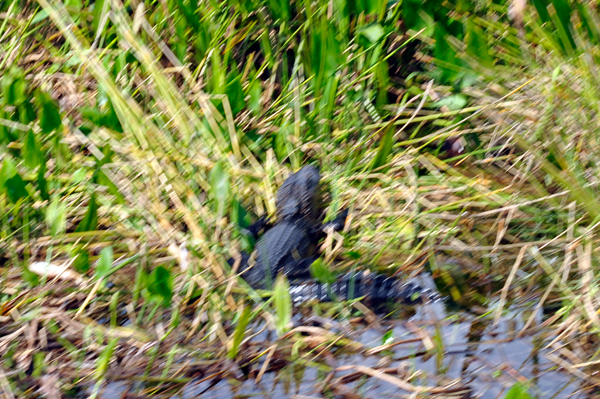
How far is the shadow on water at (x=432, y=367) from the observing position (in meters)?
1.51

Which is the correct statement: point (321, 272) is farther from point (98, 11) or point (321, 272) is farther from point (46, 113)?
point (98, 11)

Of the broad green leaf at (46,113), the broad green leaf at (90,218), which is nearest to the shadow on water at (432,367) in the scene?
the broad green leaf at (90,218)

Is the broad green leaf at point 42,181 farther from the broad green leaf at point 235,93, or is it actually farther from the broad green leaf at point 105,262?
the broad green leaf at point 235,93

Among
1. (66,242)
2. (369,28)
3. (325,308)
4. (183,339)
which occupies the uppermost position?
(369,28)

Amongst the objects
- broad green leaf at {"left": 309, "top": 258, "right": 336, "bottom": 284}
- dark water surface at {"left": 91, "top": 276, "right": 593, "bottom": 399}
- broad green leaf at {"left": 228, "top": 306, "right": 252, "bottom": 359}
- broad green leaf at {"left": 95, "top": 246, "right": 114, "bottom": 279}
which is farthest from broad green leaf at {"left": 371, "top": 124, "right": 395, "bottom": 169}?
broad green leaf at {"left": 95, "top": 246, "right": 114, "bottom": 279}

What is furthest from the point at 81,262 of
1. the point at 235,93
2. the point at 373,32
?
the point at 373,32

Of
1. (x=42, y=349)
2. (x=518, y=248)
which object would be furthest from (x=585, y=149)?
Answer: (x=42, y=349)

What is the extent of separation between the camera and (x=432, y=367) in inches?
61.9

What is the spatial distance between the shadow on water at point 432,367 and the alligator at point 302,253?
0.14 metres

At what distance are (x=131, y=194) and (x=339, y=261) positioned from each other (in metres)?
0.75

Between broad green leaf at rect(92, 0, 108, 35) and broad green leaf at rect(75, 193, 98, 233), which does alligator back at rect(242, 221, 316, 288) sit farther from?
broad green leaf at rect(92, 0, 108, 35)

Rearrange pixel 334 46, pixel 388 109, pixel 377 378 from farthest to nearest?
pixel 388 109
pixel 334 46
pixel 377 378

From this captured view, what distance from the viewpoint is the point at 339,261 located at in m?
2.05

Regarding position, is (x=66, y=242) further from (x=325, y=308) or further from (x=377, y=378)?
(x=377, y=378)
